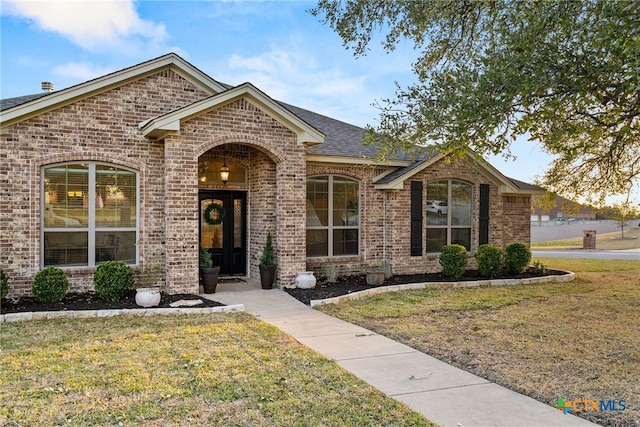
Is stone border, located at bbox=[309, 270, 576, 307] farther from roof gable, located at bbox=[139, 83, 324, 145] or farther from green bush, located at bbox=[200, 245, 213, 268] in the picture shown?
roof gable, located at bbox=[139, 83, 324, 145]

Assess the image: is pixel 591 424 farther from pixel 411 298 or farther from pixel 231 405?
pixel 411 298

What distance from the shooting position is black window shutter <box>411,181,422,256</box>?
44.7 ft

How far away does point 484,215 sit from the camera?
582 inches

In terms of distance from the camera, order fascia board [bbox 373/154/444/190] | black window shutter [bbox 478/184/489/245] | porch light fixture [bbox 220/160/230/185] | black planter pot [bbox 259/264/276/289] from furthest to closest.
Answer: black window shutter [bbox 478/184/489/245] < fascia board [bbox 373/154/444/190] < porch light fixture [bbox 220/160/230/185] < black planter pot [bbox 259/264/276/289]

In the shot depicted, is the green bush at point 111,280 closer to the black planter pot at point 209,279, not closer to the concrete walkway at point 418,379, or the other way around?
the black planter pot at point 209,279

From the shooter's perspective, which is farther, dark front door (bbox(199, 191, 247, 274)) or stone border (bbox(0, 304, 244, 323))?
dark front door (bbox(199, 191, 247, 274))

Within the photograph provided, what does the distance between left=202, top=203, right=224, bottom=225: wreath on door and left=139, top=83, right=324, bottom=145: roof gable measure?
8.25ft

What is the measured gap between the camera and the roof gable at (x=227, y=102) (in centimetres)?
969

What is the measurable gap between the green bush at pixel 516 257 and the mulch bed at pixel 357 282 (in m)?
0.26

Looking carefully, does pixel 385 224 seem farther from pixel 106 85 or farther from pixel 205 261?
pixel 106 85

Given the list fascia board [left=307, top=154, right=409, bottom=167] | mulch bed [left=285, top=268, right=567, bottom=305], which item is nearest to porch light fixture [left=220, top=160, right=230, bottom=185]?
fascia board [left=307, top=154, right=409, bottom=167]

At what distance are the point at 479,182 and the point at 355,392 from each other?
1102 cm

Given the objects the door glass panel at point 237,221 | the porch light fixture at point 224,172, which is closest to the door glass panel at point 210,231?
the door glass panel at point 237,221

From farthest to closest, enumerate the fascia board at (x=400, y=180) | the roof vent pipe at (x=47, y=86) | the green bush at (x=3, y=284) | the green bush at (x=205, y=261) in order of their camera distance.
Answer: the roof vent pipe at (x=47, y=86)
the fascia board at (x=400, y=180)
the green bush at (x=205, y=261)
the green bush at (x=3, y=284)
